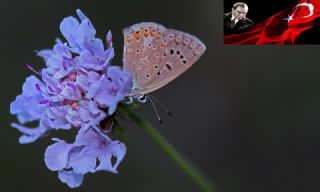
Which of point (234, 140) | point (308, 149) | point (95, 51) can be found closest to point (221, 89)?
point (234, 140)

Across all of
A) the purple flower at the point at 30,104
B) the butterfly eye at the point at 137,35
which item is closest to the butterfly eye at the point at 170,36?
the butterfly eye at the point at 137,35

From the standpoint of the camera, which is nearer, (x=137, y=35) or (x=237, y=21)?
(x=137, y=35)

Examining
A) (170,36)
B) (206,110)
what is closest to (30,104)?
(170,36)

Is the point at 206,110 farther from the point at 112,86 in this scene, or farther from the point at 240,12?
the point at 112,86

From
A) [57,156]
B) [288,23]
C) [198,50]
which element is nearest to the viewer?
[198,50]

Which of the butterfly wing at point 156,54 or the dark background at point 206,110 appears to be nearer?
the butterfly wing at point 156,54

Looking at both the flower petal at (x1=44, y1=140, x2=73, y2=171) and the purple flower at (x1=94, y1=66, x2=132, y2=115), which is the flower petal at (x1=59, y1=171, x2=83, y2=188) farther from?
the purple flower at (x1=94, y1=66, x2=132, y2=115)

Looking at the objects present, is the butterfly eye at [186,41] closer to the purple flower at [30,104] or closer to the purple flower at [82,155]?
the purple flower at [82,155]
